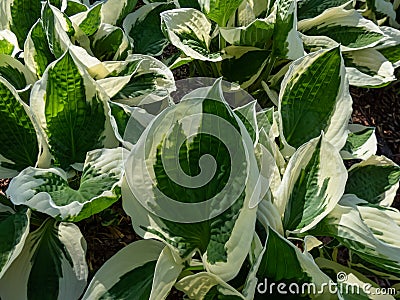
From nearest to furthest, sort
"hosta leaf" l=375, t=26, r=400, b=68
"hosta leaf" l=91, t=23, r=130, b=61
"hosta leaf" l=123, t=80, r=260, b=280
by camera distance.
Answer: "hosta leaf" l=123, t=80, r=260, b=280
"hosta leaf" l=91, t=23, r=130, b=61
"hosta leaf" l=375, t=26, r=400, b=68

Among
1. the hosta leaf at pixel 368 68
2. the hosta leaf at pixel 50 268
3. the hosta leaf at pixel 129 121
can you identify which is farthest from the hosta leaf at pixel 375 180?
the hosta leaf at pixel 50 268

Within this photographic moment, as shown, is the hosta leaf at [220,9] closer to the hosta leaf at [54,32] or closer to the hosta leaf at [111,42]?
the hosta leaf at [111,42]

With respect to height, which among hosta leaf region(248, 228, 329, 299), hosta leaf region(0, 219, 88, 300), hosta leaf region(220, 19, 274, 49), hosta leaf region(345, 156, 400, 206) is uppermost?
hosta leaf region(220, 19, 274, 49)

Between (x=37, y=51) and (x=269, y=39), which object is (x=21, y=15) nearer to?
(x=37, y=51)

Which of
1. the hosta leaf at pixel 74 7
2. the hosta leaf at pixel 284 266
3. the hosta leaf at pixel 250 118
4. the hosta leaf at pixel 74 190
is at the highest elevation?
the hosta leaf at pixel 74 7

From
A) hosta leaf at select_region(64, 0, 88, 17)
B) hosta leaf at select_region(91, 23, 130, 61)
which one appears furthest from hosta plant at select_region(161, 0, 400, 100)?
hosta leaf at select_region(64, 0, 88, 17)

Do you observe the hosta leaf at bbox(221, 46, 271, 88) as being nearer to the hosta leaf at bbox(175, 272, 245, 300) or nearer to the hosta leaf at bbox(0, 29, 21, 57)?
the hosta leaf at bbox(0, 29, 21, 57)

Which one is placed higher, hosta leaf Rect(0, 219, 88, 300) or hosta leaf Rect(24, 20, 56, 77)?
hosta leaf Rect(24, 20, 56, 77)
